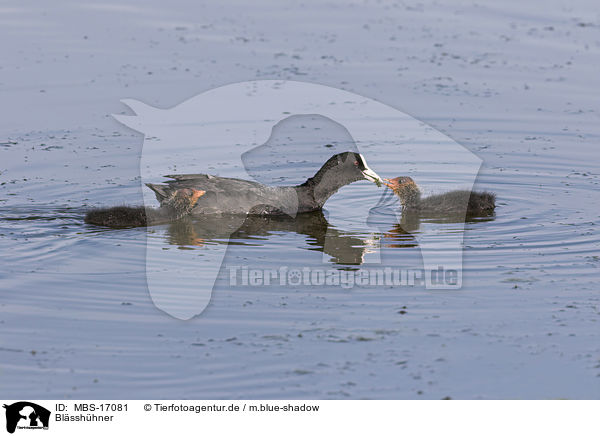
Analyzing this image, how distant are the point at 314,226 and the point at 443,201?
145 centimetres

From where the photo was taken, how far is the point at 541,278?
812 centimetres

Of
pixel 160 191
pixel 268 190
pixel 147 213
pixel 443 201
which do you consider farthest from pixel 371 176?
pixel 147 213

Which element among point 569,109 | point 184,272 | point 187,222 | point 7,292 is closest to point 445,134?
point 569,109

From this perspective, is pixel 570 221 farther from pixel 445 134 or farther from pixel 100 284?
pixel 100 284

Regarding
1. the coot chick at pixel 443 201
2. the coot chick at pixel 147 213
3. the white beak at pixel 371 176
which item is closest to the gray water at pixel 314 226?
the coot chick at pixel 147 213

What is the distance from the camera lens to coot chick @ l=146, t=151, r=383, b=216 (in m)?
10.3

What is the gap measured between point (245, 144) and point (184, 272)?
414 centimetres

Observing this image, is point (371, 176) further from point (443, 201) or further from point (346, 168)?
point (443, 201)

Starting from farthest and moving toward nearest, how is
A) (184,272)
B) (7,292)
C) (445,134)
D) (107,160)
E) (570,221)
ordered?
(445,134) < (107,160) < (570,221) < (184,272) < (7,292)

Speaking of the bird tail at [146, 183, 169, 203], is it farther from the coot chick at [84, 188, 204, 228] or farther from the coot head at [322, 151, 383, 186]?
the coot head at [322, 151, 383, 186]

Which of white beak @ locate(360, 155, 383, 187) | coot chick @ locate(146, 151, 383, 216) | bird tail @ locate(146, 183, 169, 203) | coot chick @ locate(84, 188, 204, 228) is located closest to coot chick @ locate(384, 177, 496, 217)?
white beak @ locate(360, 155, 383, 187)

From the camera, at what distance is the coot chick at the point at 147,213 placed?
9.48 m

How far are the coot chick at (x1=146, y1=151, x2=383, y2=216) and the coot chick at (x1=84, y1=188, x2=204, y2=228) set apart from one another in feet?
0.42

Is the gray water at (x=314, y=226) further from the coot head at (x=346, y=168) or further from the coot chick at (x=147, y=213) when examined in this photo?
the coot head at (x=346, y=168)
